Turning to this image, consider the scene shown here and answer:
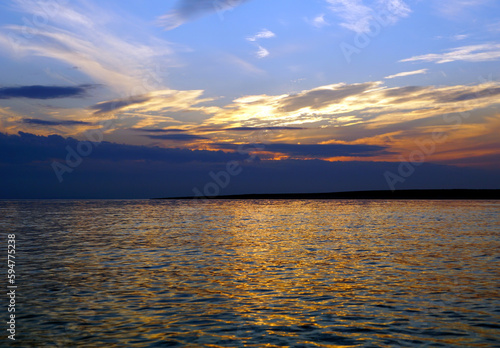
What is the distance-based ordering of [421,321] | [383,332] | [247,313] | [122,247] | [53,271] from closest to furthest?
[383,332] → [421,321] → [247,313] → [53,271] → [122,247]

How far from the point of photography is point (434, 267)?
26.3m

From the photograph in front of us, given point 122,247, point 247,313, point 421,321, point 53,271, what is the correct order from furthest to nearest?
point 122,247, point 53,271, point 247,313, point 421,321

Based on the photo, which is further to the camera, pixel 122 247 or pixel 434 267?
pixel 122 247

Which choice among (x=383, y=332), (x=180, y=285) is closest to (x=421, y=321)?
(x=383, y=332)

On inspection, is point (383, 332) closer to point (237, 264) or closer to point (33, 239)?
point (237, 264)

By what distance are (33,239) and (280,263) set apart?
2883 centimetres

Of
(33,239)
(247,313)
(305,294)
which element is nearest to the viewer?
(247,313)

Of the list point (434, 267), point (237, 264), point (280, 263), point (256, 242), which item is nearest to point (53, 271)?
point (237, 264)

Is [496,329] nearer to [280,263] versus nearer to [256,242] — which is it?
[280,263]

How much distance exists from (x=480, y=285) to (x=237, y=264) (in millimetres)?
13777

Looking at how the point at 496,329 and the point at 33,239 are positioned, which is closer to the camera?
the point at 496,329

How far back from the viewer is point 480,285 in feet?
68.9

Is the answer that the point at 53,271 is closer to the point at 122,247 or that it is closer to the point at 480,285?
the point at 122,247

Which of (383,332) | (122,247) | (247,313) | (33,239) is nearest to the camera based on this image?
(383,332)
